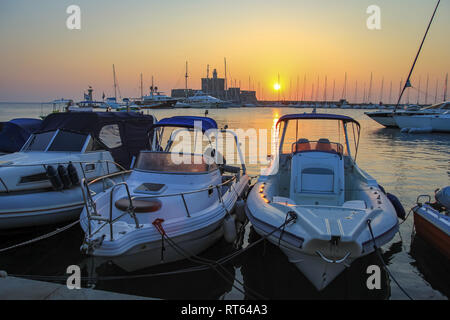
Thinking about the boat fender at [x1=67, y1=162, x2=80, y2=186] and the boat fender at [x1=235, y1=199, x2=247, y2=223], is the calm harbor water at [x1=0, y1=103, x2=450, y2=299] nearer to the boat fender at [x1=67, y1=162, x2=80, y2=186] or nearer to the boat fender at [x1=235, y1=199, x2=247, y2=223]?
the boat fender at [x1=235, y1=199, x2=247, y2=223]

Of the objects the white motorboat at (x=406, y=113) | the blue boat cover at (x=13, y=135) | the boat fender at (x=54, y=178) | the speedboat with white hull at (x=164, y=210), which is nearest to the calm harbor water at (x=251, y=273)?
the speedboat with white hull at (x=164, y=210)

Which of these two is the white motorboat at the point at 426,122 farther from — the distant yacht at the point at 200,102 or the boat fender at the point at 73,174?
the distant yacht at the point at 200,102

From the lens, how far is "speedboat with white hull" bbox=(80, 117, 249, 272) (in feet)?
16.4

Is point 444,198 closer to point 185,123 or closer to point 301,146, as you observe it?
point 301,146

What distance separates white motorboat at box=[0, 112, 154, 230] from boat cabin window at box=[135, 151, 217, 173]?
1573 mm

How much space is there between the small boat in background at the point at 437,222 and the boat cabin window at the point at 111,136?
328 inches

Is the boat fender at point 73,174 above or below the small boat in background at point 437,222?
above

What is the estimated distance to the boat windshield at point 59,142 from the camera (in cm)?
874

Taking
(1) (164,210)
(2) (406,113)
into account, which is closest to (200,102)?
(2) (406,113)

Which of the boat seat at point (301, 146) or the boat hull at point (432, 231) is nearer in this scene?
the boat hull at point (432, 231)

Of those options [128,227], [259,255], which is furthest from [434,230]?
[128,227]

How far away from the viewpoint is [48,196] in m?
7.33

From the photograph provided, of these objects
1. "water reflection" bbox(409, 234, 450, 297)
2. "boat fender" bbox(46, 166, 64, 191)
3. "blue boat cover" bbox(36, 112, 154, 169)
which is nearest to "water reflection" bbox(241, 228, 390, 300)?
"water reflection" bbox(409, 234, 450, 297)
